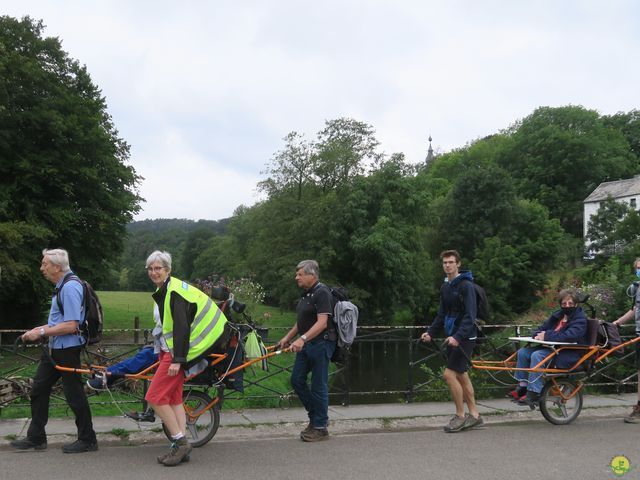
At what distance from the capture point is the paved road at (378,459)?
202 inches

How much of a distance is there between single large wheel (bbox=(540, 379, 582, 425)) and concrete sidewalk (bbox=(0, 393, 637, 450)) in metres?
0.25

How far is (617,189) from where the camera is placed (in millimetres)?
62875

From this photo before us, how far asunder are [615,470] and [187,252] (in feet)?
337

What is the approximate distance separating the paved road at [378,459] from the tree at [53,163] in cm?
1736

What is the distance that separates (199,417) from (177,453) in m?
0.84

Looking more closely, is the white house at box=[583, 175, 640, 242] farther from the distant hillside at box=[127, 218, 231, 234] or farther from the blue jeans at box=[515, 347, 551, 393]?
the distant hillside at box=[127, 218, 231, 234]

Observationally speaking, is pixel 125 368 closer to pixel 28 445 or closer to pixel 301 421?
pixel 28 445

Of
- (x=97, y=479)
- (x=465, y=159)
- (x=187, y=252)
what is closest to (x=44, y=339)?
(x=97, y=479)

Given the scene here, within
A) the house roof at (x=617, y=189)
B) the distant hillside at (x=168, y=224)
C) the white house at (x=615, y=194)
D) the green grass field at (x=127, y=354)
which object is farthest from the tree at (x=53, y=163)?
the distant hillside at (x=168, y=224)

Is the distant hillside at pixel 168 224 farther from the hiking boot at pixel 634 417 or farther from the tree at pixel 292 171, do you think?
the hiking boot at pixel 634 417

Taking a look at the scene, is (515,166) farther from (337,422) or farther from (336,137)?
(337,422)

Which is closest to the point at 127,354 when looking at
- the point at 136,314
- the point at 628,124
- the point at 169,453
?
the point at 169,453

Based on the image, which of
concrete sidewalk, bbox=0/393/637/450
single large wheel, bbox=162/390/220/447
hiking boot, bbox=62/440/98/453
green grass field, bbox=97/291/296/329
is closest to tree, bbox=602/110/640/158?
green grass field, bbox=97/291/296/329

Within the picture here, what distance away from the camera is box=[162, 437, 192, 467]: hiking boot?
210 inches
